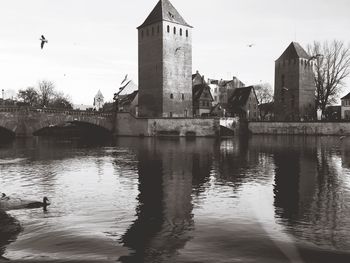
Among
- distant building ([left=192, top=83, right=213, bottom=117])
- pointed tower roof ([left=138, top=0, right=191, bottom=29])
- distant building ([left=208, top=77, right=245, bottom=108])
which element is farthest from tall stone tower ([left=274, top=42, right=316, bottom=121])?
pointed tower roof ([left=138, top=0, right=191, bottom=29])

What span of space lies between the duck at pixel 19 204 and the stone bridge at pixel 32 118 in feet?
114

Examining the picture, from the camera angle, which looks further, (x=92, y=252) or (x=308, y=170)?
(x=308, y=170)

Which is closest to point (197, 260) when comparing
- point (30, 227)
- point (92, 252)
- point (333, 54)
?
point (92, 252)

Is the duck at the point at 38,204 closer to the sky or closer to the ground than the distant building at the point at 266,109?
closer to the ground

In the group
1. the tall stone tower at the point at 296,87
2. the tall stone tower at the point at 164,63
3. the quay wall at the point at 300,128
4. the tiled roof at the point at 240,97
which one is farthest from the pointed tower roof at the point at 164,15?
the tiled roof at the point at 240,97

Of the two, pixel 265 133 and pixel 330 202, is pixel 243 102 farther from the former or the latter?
pixel 330 202

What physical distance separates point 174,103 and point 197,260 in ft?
158

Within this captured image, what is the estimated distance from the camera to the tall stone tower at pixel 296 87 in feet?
223

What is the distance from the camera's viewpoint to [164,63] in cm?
5394

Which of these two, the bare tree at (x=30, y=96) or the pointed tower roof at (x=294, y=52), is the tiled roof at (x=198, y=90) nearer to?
the pointed tower roof at (x=294, y=52)

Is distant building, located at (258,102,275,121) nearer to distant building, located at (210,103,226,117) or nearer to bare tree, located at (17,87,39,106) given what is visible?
distant building, located at (210,103,226,117)

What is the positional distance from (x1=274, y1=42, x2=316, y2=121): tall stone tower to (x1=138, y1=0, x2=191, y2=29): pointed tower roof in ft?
71.7

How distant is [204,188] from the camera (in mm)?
15055

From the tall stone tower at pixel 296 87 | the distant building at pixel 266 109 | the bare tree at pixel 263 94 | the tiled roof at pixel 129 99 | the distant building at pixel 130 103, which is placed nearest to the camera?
the tall stone tower at pixel 296 87
